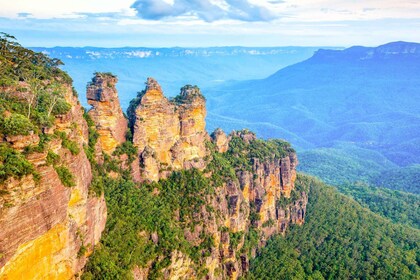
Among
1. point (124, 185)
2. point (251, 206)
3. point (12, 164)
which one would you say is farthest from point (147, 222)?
point (251, 206)

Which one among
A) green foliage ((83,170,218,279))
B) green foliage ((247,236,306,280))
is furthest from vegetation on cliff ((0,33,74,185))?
green foliage ((247,236,306,280))

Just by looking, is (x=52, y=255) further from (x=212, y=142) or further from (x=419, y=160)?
(x=419, y=160)

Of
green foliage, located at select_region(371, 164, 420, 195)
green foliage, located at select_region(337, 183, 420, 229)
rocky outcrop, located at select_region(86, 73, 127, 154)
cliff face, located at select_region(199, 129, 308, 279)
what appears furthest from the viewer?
green foliage, located at select_region(371, 164, 420, 195)

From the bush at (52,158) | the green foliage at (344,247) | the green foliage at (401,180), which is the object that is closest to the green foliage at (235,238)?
the green foliage at (344,247)

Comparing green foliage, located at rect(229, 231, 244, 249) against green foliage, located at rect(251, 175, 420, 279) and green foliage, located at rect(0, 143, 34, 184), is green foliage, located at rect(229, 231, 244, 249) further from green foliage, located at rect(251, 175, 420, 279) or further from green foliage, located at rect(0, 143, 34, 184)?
green foliage, located at rect(0, 143, 34, 184)

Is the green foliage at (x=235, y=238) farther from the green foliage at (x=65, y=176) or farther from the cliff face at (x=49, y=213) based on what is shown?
the green foliage at (x=65, y=176)

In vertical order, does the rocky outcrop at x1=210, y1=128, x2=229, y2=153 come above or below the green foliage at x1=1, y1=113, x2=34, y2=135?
below
